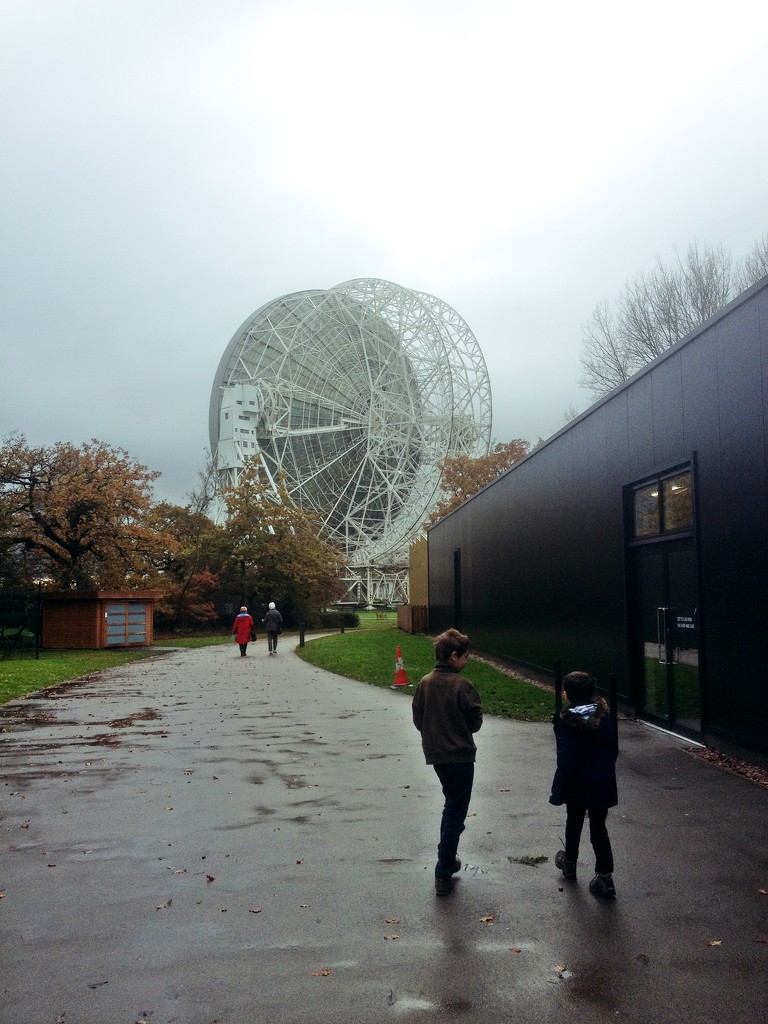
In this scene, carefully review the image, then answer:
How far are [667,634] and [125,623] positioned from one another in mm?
28646

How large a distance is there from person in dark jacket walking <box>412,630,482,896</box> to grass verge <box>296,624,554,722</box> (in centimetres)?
720

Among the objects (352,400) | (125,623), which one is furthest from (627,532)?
(352,400)

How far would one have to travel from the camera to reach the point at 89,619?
36.2 metres

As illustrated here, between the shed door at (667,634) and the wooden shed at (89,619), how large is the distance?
26299mm

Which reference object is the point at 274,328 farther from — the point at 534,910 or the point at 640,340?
the point at 534,910

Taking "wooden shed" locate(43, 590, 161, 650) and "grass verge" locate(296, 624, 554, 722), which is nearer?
"grass verge" locate(296, 624, 554, 722)

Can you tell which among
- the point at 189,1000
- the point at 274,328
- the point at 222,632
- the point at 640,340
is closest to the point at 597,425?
the point at 189,1000

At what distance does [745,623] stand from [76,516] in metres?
32.8

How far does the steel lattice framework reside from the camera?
5819 cm

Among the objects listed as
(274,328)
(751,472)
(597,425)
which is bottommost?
(751,472)

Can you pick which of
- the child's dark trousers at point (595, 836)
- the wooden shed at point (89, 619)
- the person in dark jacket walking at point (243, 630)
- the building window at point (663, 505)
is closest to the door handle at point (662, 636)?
the building window at point (663, 505)

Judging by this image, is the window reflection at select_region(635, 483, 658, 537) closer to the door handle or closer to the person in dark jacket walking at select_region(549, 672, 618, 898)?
the door handle

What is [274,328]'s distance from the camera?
58.6m

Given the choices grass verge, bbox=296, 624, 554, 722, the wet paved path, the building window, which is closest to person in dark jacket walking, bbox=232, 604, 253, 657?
grass verge, bbox=296, 624, 554, 722
